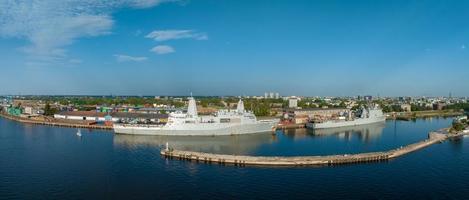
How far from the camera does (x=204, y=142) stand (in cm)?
3384

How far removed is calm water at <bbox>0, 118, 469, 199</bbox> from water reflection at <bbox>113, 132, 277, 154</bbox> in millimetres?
160

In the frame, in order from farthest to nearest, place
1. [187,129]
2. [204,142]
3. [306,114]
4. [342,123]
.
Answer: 1. [306,114]
2. [342,123]
3. [187,129]
4. [204,142]

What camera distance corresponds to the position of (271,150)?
29609 millimetres

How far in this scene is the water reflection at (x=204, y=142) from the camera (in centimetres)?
3036

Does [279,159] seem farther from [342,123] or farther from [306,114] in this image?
[306,114]

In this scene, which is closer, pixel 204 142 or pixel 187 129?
pixel 204 142

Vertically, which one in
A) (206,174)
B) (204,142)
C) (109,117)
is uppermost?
(109,117)

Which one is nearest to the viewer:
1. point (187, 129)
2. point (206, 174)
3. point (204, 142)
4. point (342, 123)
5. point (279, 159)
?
point (206, 174)

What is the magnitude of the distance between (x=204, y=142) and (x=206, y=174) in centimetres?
1249

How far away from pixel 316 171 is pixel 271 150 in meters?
7.67

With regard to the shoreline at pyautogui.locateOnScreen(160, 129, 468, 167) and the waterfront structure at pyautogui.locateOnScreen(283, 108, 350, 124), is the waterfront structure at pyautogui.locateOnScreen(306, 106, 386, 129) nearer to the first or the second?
the waterfront structure at pyautogui.locateOnScreen(283, 108, 350, 124)

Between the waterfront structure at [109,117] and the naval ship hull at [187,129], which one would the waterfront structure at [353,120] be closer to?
the naval ship hull at [187,129]

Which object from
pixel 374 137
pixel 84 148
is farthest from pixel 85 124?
pixel 374 137

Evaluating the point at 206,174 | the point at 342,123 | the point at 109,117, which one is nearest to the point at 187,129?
the point at 206,174
